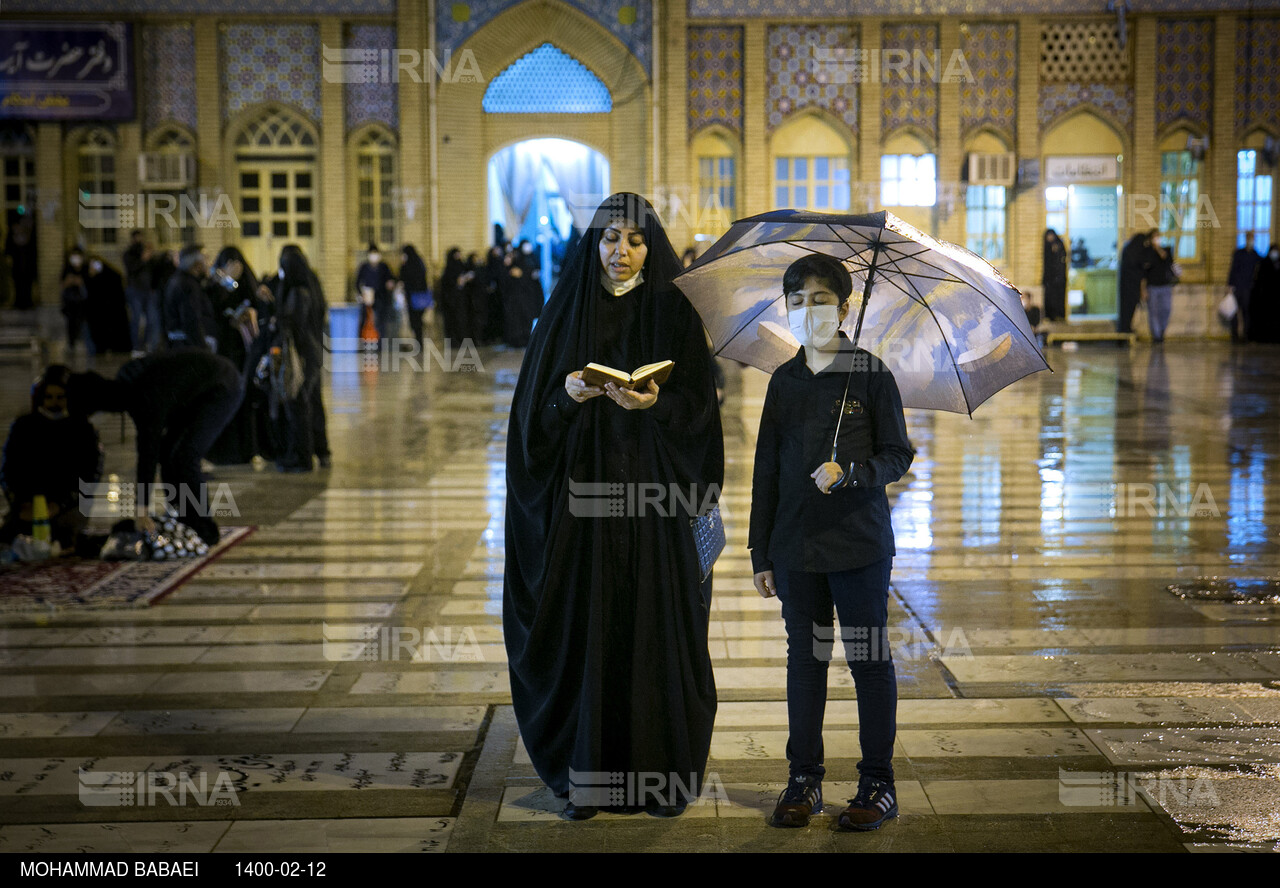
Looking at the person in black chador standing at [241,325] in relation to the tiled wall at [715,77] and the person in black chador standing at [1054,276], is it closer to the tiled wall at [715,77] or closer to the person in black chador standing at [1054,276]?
the tiled wall at [715,77]

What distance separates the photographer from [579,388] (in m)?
3.34

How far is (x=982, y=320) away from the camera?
355 centimetres

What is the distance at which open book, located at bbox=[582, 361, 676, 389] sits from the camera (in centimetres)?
325

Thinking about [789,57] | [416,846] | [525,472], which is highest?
[789,57]

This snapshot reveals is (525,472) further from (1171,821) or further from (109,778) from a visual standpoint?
(1171,821)

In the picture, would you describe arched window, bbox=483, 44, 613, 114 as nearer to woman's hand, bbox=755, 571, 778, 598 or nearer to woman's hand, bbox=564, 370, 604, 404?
woman's hand, bbox=564, 370, 604, 404

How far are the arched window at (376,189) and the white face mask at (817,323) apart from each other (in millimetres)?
19079

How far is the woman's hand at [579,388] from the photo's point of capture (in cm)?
333

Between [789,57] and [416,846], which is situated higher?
[789,57]

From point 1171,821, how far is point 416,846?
1.90m

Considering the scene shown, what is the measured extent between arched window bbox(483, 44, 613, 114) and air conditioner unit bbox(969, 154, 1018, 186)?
5977 mm

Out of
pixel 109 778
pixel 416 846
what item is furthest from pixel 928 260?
pixel 109 778

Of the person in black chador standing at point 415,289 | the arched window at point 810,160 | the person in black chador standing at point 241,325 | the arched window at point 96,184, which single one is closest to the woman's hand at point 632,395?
the person in black chador standing at point 241,325

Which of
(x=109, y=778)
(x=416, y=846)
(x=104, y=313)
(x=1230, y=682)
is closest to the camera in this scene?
(x=416, y=846)
